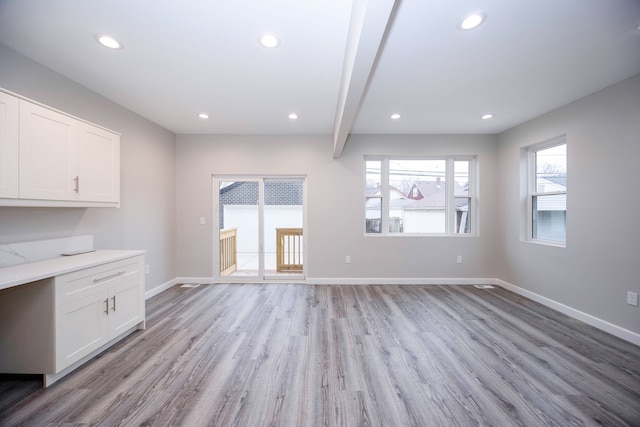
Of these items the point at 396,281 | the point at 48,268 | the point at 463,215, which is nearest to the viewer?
the point at 48,268

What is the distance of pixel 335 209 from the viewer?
14.2 feet

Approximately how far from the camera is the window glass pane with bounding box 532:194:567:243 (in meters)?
3.28

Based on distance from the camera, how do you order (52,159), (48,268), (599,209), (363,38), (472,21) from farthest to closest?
1. (599,209)
2. (52,159)
3. (48,268)
4. (472,21)
5. (363,38)

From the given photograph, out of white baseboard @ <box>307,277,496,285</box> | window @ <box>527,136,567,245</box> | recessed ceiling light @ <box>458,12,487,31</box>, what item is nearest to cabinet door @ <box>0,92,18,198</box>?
recessed ceiling light @ <box>458,12,487,31</box>

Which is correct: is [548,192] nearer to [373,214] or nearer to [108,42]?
[373,214]

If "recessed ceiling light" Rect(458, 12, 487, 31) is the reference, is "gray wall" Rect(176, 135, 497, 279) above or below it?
below

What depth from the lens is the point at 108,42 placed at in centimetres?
197

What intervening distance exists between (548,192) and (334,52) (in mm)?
3532

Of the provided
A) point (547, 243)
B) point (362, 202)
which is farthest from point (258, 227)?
point (547, 243)

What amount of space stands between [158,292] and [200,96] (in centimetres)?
294

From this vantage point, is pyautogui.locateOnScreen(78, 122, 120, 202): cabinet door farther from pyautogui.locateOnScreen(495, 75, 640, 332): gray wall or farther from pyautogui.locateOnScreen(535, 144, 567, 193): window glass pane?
pyautogui.locateOnScreen(535, 144, 567, 193): window glass pane

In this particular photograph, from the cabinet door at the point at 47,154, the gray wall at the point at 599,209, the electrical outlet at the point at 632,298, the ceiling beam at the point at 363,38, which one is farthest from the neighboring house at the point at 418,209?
the cabinet door at the point at 47,154

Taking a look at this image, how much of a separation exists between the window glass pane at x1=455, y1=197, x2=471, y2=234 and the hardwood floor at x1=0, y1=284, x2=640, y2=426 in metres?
1.57

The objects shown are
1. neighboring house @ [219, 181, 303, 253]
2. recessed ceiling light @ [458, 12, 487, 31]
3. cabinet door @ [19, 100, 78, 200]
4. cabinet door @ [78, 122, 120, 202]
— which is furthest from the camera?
neighboring house @ [219, 181, 303, 253]
